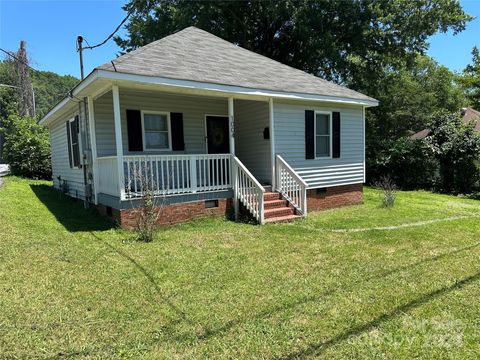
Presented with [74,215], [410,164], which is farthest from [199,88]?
[410,164]

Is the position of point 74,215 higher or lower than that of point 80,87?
lower

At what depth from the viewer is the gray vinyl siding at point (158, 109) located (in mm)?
8156

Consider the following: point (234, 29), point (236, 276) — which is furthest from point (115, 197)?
point (234, 29)

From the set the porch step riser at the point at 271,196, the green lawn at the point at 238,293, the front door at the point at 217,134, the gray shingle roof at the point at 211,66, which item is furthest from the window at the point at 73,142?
the porch step riser at the point at 271,196

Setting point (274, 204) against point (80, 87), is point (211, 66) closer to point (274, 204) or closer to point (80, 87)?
point (80, 87)

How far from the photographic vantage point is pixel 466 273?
4.49 metres

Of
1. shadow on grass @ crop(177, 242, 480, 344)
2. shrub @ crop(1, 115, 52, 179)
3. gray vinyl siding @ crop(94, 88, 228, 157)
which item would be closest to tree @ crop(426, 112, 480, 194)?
gray vinyl siding @ crop(94, 88, 228, 157)

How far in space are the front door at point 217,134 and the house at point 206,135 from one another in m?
0.03

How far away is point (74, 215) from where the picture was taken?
822cm

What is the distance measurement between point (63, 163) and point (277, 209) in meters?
8.03

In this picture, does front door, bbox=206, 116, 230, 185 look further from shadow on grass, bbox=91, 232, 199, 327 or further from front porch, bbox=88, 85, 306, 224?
shadow on grass, bbox=91, 232, 199, 327

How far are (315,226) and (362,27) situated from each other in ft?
48.5

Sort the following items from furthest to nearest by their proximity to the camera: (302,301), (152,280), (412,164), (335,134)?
(412,164) < (335,134) < (152,280) < (302,301)

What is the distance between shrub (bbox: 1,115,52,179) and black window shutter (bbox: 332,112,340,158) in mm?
13765
